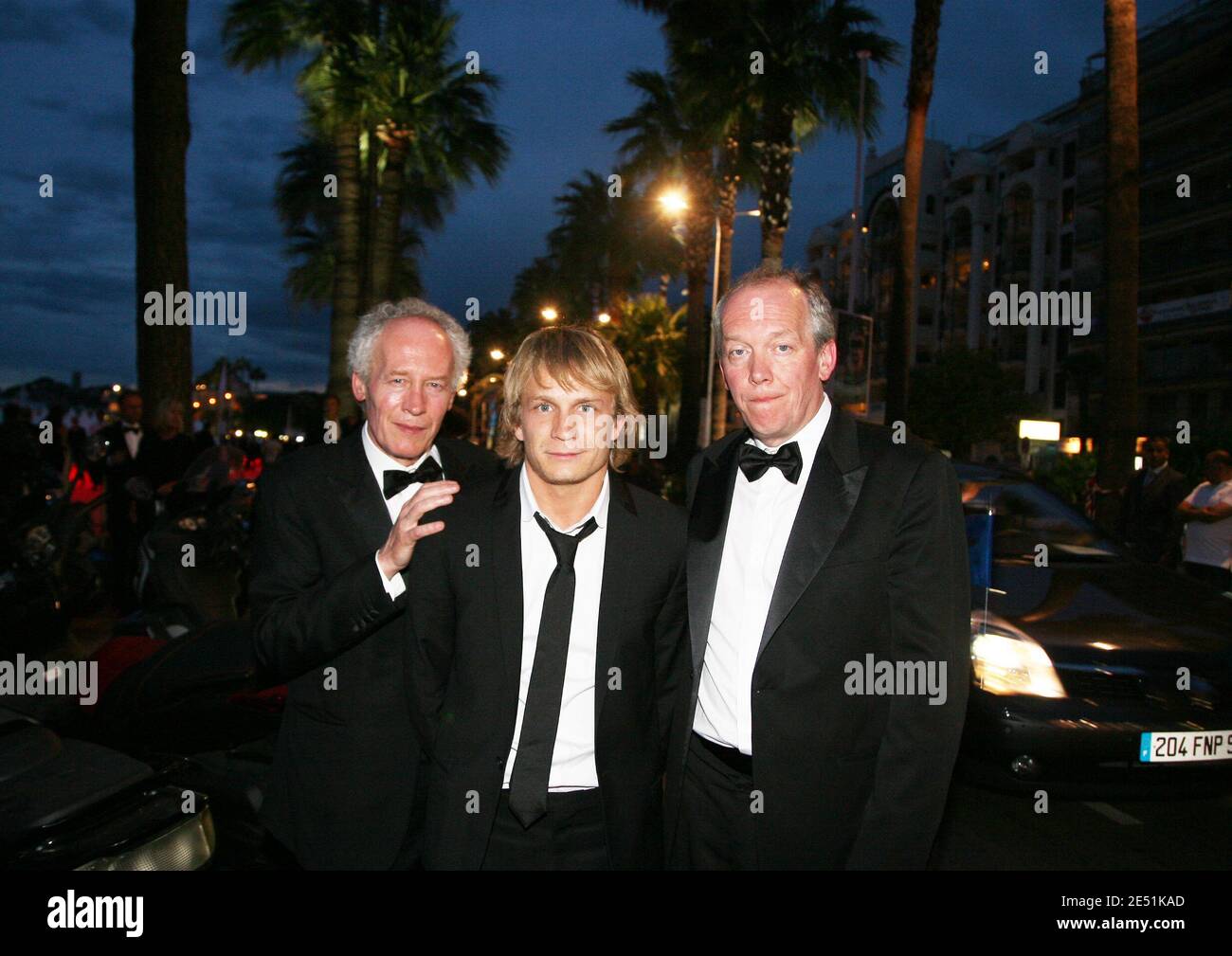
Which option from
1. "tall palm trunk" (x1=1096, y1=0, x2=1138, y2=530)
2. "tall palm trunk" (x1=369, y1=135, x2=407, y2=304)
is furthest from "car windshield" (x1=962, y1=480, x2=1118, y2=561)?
"tall palm trunk" (x1=369, y1=135, x2=407, y2=304)

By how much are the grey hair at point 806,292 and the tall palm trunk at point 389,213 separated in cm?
1604

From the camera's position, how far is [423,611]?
226cm

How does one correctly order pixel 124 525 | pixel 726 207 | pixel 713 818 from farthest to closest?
pixel 726 207 < pixel 124 525 < pixel 713 818

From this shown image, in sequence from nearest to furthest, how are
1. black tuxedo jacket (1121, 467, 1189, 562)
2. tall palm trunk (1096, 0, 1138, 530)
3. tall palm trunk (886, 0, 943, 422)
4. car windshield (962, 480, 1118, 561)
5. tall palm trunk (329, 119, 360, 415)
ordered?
car windshield (962, 480, 1118, 561)
black tuxedo jacket (1121, 467, 1189, 562)
tall palm trunk (1096, 0, 1138, 530)
tall palm trunk (886, 0, 943, 422)
tall palm trunk (329, 119, 360, 415)

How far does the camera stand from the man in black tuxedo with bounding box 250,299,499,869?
2.17 metres

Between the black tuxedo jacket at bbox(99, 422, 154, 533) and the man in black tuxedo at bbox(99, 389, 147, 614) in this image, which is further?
the man in black tuxedo at bbox(99, 389, 147, 614)

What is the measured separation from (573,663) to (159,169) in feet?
25.0

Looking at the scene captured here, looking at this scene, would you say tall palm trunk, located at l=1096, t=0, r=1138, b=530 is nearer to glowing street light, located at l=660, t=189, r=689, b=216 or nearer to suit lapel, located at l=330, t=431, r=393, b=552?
suit lapel, located at l=330, t=431, r=393, b=552

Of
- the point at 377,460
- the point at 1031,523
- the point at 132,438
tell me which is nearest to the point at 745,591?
the point at 377,460

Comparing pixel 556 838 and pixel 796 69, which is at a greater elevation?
pixel 796 69

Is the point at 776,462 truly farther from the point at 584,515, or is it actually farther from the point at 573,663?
the point at 573,663

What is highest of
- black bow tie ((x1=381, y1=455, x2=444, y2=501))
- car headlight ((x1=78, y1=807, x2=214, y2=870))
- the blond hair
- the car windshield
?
the blond hair

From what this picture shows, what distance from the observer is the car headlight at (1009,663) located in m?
4.41

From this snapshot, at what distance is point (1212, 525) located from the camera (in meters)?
8.38
